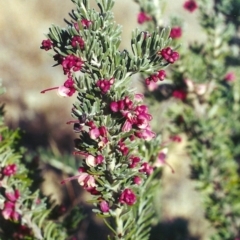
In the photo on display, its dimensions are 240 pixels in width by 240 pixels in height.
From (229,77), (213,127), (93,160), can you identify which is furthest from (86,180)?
(229,77)

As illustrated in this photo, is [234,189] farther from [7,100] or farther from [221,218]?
[7,100]

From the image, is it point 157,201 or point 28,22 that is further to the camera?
point 28,22

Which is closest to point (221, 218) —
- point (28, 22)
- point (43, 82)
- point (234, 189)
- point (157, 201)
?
point (234, 189)

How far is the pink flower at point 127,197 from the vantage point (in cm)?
121

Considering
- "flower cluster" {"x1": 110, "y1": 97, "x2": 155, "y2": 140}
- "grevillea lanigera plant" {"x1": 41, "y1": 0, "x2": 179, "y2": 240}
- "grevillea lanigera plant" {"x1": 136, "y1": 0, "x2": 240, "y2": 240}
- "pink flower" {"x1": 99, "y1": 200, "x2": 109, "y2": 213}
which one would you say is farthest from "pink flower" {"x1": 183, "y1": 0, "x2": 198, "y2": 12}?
"pink flower" {"x1": 99, "y1": 200, "x2": 109, "y2": 213}

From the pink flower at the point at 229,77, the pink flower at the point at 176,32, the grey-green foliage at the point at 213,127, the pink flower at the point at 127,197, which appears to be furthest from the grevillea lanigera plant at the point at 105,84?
the pink flower at the point at 229,77

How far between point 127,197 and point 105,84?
0.36 m

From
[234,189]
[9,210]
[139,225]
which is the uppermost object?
[234,189]

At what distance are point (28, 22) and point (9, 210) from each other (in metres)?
3.59

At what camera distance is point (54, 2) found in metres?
4.64

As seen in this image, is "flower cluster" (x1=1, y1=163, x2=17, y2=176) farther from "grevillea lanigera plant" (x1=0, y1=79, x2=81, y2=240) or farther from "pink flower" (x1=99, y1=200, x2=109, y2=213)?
"pink flower" (x1=99, y1=200, x2=109, y2=213)

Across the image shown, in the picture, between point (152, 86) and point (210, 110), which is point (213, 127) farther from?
point (152, 86)

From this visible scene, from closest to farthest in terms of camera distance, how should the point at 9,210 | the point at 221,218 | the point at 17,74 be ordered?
the point at 9,210
the point at 221,218
the point at 17,74

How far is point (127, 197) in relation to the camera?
3.96ft
